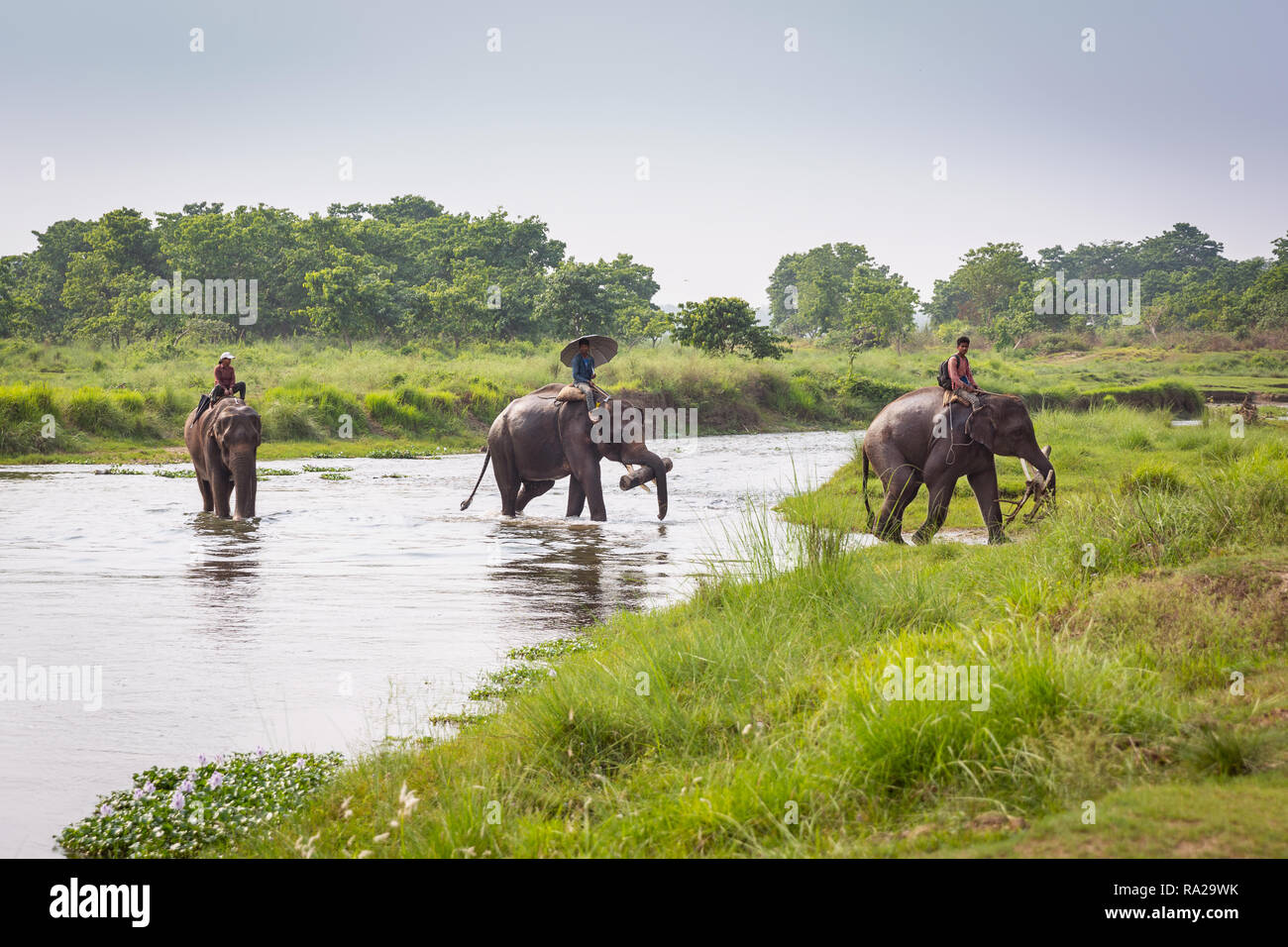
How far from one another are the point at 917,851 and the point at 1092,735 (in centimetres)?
103

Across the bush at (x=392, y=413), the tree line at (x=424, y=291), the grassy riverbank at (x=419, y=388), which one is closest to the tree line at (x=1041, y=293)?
the tree line at (x=424, y=291)

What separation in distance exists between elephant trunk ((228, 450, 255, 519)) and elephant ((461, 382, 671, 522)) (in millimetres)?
2999

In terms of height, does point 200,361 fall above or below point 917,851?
above

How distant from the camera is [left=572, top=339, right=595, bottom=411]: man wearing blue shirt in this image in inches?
602

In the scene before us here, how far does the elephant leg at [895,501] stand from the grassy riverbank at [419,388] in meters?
18.4

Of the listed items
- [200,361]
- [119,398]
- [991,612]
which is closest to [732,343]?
[200,361]

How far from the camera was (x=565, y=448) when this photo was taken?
50.9 feet

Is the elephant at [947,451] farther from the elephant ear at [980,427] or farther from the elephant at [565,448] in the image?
the elephant at [565,448]

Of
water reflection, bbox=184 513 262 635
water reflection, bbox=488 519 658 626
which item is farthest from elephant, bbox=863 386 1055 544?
water reflection, bbox=184 513 262 635

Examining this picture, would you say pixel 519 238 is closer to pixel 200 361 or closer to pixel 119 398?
pixel 200 361

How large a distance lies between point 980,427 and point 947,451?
0.41m

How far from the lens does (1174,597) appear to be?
20.6 ft

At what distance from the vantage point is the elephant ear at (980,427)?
1165cm
